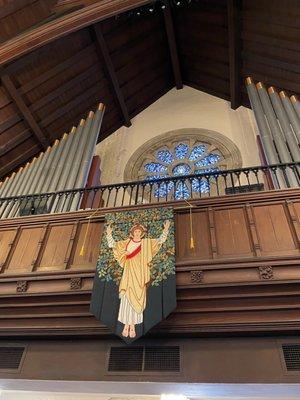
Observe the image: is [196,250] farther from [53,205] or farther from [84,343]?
[53,205]

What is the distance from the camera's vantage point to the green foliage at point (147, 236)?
3.84 meters

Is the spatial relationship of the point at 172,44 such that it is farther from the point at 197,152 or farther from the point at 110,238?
the point at 110,238

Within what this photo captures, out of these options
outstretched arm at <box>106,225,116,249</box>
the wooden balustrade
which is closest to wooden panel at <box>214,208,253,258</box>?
the wooden balustrade

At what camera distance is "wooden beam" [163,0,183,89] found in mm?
7987

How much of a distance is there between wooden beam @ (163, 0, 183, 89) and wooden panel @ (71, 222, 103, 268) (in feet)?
17.6

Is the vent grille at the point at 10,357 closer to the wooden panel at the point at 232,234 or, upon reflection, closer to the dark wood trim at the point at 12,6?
the wooden panel at the point at 232,234

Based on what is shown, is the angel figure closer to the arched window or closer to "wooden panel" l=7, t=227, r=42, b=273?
"wooden panel" l=7, t=227, r=42, b=273

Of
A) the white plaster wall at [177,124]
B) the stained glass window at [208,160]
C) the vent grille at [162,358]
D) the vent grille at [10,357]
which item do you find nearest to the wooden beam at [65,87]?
the white plaster wall at [177,124]

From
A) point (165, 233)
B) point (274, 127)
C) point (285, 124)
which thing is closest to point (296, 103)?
point (285, 124)

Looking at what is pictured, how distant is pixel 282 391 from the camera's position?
354cm

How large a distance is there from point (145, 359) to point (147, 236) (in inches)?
52.7

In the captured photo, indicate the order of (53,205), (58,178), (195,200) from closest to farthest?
(195,200) → (53,205) → (58,178)

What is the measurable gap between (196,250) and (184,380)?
1336mm

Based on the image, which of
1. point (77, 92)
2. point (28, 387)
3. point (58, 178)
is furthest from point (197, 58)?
point (28, 387)
